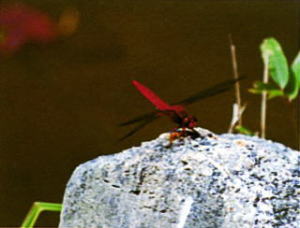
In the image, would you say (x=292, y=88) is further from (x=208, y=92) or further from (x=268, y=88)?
(x=208, y=92)

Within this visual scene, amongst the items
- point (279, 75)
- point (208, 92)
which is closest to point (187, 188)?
point (208, 92)

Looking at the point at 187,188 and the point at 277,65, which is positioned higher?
the point at 277,65

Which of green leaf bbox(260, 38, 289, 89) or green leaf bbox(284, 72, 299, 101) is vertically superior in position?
green leaf bbox(260, 38, 289, 89)

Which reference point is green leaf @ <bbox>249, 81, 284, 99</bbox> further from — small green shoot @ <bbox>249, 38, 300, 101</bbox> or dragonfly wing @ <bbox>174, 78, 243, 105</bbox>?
dragonfly wing @ <bbox>174, 78, 243, 105</bbox>

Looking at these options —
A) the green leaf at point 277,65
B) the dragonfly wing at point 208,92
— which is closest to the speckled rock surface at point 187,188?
the dragonfly wing at point 208,92

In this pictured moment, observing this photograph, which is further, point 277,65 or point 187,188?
point 277,65

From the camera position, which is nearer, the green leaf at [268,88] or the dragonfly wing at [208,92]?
the dragonfly wing at [208,92]

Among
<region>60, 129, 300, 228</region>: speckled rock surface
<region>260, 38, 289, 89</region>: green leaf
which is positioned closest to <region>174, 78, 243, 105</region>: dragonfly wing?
<region>60, 129, 300, 228</region>: speckled rock surface

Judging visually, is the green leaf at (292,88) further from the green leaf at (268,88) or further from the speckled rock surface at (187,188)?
the speckled rock surface at (187,188)

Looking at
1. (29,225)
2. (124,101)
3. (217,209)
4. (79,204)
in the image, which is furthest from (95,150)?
(217,209)
